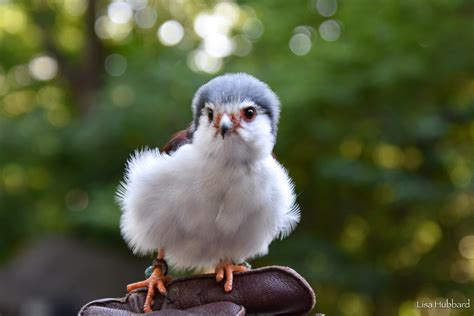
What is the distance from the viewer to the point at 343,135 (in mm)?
8602

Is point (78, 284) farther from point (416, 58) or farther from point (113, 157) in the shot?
point (416, 58)

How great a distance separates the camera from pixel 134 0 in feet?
42.8

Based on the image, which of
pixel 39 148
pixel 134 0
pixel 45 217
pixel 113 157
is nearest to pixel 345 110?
pixel 113 157

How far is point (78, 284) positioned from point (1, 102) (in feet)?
17.4

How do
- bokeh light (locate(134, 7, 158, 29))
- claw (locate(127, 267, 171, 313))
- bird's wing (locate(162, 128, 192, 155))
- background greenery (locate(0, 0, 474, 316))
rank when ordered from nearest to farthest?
1. claw (locate(127, 267, 171, 313))
2. bird's wing (locate(162, 128, 192, 155))
3. background greenery (locate(0, 0, 474, 316))
4. bokeh light (locate(134, 7, 158, 29))

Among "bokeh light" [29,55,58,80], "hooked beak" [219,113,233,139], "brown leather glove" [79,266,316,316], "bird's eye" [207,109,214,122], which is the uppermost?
"bokeh light" [29,55,58,80]

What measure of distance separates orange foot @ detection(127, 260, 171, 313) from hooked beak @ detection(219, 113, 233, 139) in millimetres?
694

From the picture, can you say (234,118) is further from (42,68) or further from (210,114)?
(42,68)

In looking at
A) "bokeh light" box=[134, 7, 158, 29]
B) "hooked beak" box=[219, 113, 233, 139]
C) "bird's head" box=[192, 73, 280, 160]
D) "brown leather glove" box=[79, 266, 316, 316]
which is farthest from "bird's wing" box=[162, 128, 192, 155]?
"bokeh light" box=[134, 7, 158, 29]

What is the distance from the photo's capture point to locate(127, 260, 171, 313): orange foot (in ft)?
8.56

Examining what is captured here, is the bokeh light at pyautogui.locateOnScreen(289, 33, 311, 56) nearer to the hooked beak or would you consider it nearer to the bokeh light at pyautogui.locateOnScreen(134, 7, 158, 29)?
the bokeh light at pyautogui.locateOnScreen(134, 7, 158, 29)

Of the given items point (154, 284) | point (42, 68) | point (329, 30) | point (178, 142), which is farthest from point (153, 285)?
point (42, 68)

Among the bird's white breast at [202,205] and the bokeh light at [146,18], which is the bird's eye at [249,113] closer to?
the bird's white breast at [202,205]

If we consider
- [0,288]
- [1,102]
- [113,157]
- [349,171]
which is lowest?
[0,288]
